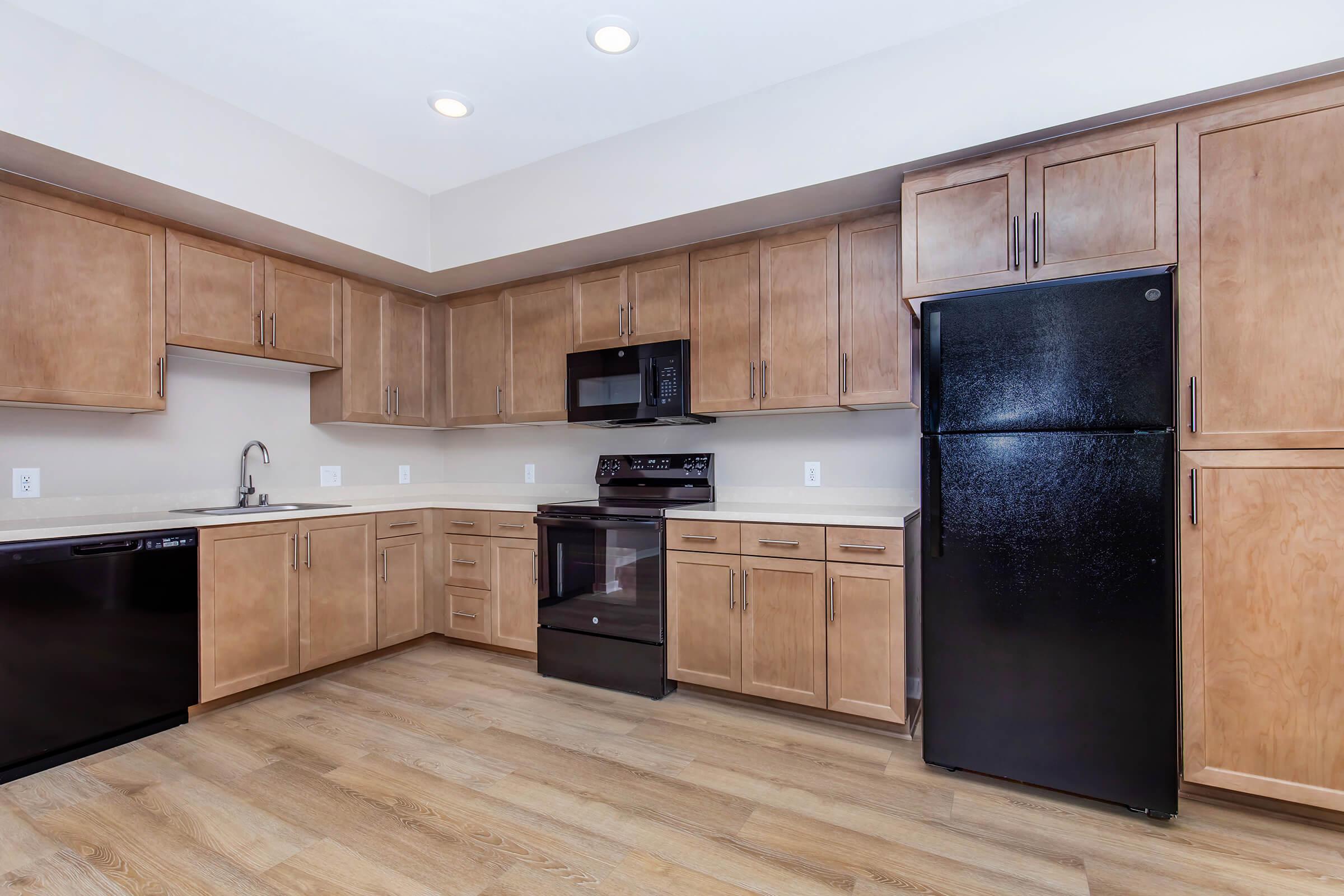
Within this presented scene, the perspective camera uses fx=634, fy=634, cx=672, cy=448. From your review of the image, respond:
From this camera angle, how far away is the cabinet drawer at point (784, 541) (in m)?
2.60

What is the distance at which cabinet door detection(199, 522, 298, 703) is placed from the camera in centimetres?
271

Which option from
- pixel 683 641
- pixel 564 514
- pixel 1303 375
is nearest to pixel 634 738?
pixel 683 641

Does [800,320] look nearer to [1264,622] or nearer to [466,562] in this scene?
[1264,622]

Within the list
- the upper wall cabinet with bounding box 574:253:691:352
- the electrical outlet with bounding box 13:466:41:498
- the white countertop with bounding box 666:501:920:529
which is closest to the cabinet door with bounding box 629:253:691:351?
the upper wall cabinet with bounding box 574:253:691:352

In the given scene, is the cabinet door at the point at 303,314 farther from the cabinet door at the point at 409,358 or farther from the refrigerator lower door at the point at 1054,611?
the refrigerator lower door at the point at 1054,611

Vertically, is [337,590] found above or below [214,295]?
below

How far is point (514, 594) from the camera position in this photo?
3.48 metres

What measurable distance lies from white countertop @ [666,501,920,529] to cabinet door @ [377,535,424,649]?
5.45ft

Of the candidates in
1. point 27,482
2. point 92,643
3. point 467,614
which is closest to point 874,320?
point 467,614

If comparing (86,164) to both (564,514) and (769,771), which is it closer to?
(564,514)

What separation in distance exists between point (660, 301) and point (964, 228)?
4.82 feet

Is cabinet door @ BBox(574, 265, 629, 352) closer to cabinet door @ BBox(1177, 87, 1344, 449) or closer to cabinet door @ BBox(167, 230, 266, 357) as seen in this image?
cabinet door @ BBox(167, 230, 266, 357)

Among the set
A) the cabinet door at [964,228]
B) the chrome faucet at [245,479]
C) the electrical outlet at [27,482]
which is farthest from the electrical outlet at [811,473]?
the electrical outlet at [27,482]

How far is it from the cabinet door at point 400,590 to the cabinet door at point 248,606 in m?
0.47
